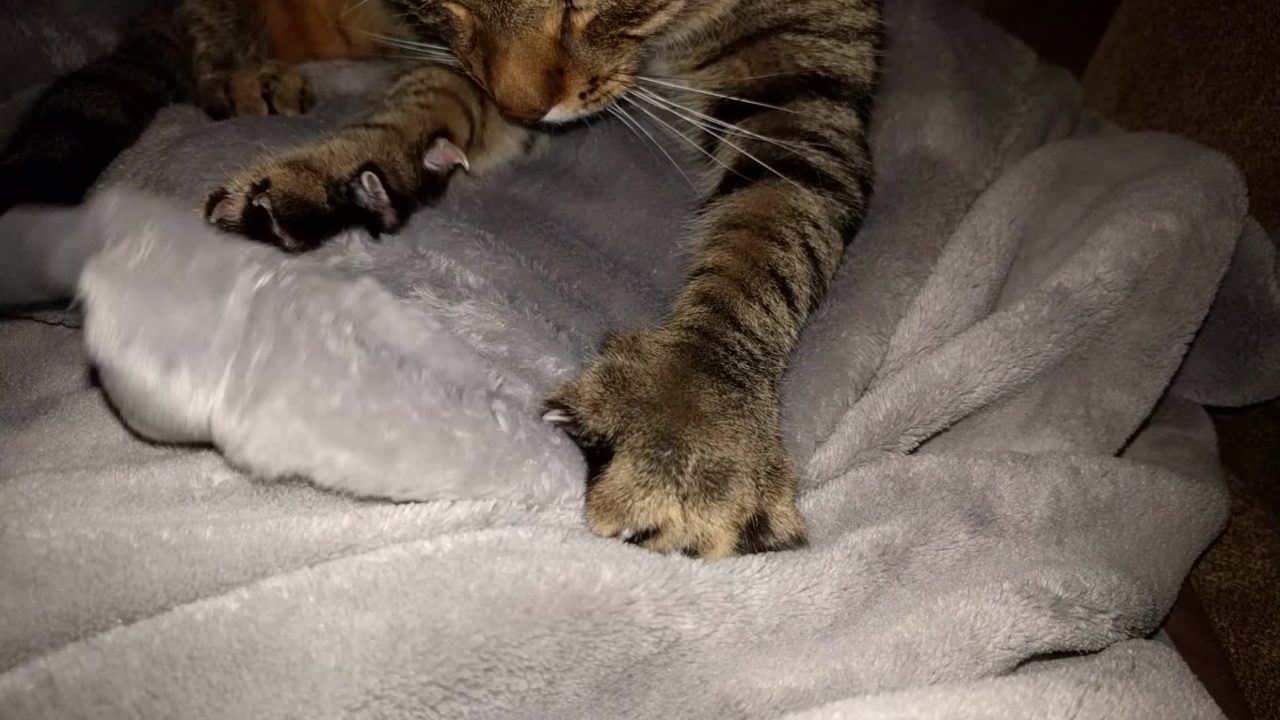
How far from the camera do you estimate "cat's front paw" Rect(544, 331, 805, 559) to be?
29.4 inches

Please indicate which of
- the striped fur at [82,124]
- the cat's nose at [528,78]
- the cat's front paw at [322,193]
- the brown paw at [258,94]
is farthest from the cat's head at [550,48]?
the striped fur at [82,124]

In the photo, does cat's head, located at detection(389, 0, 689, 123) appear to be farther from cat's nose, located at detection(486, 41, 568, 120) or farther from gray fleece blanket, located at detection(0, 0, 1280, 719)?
gray fleece blanket, located at detection(0, 0, 1280, 719)

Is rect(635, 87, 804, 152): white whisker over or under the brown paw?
over

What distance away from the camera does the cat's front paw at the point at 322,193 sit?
909 mm

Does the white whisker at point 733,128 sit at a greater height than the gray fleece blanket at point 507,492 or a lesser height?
greater

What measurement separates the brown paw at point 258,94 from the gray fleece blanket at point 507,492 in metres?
0.26

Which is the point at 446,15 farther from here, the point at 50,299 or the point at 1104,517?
the point at 1104,517

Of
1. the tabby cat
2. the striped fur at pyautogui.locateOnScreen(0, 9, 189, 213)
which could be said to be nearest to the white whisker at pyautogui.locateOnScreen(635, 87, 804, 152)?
the tabby cat

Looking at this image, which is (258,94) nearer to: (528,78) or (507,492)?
(528,78)

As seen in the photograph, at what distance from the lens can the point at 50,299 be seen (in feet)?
2.68

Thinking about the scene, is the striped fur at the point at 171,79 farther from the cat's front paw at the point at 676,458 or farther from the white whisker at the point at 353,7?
the cat's front paw at the point at 676,458

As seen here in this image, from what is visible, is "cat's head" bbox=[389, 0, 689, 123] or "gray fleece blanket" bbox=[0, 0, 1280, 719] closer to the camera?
"gray fleece blanket" bbox=[0, 0, 1280, 719]

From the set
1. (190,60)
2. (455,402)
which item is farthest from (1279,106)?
(190,60)

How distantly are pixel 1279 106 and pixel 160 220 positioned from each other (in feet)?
4.03
